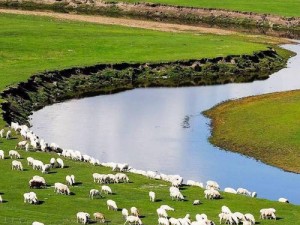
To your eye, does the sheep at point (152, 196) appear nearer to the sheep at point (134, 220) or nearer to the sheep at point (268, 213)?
the sheep at point (134, 220)

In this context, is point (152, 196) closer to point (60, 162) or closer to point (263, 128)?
point (60, 162)

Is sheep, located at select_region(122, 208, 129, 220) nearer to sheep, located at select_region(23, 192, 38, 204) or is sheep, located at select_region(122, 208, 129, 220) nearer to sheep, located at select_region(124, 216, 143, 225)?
sheep, located at select_region(124, 216, 143, 225)

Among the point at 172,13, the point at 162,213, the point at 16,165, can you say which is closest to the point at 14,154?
the point at 16,165

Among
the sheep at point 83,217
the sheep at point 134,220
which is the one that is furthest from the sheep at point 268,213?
the sheep at point 83,217

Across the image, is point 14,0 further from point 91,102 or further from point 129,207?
point 129,207

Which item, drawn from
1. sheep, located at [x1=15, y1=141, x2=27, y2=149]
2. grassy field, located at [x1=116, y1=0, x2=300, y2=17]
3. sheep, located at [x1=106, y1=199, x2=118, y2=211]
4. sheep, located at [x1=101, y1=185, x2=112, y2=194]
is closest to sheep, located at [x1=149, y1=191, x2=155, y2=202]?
sheep, located at [x1=101, y1=185, x2=112, y2=194]

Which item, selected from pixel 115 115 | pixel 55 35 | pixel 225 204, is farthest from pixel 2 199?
pixel 55 35
